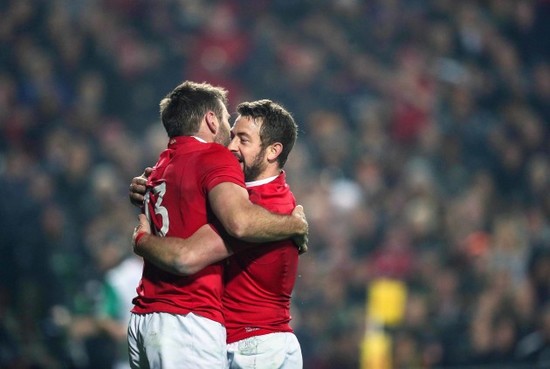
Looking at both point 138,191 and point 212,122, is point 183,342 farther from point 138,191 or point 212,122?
point 212,122

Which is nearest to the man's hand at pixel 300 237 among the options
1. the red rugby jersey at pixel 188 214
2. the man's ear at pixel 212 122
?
the red rugby jersey at pixel 188 214

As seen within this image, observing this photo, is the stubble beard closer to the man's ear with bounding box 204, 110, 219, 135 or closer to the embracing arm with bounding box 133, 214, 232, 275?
the man's ear with bounding box 204, 110, 219, 135

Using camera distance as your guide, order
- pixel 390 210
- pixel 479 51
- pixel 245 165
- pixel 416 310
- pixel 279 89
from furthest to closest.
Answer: pixel 479 51
pixel 279 89
pixel 390 210
pixel 416 310
pixel 245 165

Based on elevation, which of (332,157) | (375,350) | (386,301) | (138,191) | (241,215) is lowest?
(375,350)

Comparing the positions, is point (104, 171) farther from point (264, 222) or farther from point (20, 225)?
point (264, 222)

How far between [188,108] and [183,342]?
0.92 m

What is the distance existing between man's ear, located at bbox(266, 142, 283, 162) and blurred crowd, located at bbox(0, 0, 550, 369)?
294 centimetres

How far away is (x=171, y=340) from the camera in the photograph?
3408 mm

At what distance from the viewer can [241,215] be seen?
331 cm

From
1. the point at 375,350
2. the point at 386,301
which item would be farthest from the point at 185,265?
the point at 386,301

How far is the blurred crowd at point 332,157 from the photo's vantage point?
774 centimetres

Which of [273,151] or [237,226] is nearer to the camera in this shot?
[237,226]

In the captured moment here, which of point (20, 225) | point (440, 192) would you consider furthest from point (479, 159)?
point (20, 225)

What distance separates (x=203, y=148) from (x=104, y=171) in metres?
5.07
